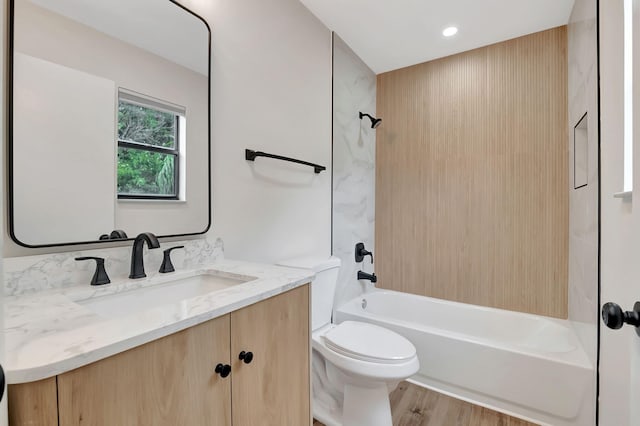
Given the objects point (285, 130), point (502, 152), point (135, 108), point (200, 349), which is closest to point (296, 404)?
point (200, 349)

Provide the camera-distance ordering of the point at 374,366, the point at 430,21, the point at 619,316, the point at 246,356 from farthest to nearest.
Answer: the point at 430,21
the point at 374,366
the point at 246,356
the point at 619,316

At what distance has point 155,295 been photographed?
1088mm

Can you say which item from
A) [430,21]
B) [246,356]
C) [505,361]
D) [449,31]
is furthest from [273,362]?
[449,31]

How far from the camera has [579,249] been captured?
1.83 meters

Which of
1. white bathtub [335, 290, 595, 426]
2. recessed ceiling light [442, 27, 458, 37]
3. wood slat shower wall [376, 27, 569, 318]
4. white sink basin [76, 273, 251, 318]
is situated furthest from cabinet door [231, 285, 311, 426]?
recessed ceiling light [442, 27, 458, 37]

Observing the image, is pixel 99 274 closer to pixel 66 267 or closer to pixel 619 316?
pixel 66 267

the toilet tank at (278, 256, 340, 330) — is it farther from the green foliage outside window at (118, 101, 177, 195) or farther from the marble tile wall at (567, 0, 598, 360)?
the marble tile wall at (567, 0, 598, 360)

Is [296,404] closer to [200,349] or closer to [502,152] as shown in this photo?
[200,349]

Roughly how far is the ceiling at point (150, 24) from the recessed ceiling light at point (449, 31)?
5.74ft

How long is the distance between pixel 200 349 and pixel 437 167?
Result: 2.43 meters

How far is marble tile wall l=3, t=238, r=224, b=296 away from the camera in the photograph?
2.83ft

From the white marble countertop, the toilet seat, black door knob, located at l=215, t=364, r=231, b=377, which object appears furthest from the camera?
the toilet seat

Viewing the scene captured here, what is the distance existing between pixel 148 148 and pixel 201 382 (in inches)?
33.8

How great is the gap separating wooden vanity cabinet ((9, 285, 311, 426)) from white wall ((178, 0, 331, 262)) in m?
0.61
